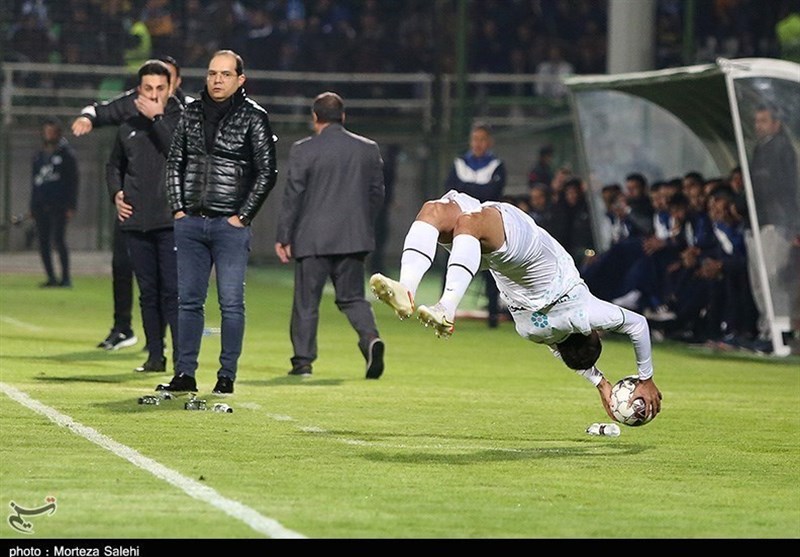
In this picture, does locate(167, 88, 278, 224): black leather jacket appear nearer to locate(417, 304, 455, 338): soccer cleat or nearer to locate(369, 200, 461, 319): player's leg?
locate(369, 200, 461, 319): player's leg

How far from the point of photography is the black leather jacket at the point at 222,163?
1187 centimetres

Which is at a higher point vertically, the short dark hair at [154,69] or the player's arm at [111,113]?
the short dark hair at [154,69]

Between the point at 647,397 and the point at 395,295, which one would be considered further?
the point at 647,397

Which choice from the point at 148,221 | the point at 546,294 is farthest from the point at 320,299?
the point at 546,294

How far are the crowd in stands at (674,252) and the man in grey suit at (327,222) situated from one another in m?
5.39

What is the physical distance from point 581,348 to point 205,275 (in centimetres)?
275

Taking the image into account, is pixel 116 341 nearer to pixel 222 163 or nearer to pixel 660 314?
pixel 222 163

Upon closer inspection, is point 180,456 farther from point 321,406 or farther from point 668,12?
point 668,12

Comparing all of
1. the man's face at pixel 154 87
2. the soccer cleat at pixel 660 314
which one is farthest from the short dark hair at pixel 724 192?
the man's face at pixel 154 87

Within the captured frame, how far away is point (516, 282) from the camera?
10.4 m

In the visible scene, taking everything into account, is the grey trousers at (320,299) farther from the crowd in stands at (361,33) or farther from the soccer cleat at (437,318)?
the crowd in stands at (361,33)

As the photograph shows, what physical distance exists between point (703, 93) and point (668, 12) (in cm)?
1802

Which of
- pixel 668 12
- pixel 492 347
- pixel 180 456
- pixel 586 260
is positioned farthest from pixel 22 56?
pixel 180 456

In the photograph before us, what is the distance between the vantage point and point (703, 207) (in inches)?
774
